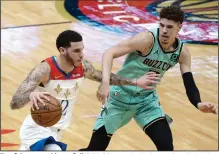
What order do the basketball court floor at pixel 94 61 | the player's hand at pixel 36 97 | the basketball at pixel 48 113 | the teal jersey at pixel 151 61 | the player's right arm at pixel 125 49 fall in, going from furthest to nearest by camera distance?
the basketball court floor at pixel 94 61
the teal jersey at pixel 151 61
the player's right arm at pixel 125 49
the basketball at pixel 48 113
the player's hand at pixel 36 97

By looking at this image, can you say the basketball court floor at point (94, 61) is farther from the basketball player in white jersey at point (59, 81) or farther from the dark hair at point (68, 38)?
the dark hair at point (68, 38)

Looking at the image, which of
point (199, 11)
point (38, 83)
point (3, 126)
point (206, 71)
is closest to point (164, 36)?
point (38, 83)

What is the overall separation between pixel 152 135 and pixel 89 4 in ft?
27.9

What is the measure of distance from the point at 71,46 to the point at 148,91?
122cm

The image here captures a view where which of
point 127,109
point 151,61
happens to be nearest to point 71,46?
point 151,61

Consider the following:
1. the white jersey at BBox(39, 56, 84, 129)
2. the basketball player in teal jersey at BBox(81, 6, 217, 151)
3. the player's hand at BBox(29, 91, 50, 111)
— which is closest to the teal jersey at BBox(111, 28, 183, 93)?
the basketball player in teal jersey at BBox(81, 6, 217, 151)

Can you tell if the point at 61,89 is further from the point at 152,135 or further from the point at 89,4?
the point at 89,4

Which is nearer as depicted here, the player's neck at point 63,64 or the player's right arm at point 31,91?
the player's right arm at point 31,91

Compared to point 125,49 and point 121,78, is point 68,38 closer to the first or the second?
point 125,49

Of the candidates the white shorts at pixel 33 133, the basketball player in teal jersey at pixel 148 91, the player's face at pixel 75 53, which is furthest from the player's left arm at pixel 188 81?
the white shorts at pixel 33 133

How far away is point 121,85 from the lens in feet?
23.8

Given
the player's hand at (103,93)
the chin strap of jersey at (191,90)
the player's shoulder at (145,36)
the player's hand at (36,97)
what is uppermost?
the player's shoulder at (145,36)

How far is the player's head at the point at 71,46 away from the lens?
6652 mm

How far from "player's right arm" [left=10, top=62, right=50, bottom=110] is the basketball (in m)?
0.14
